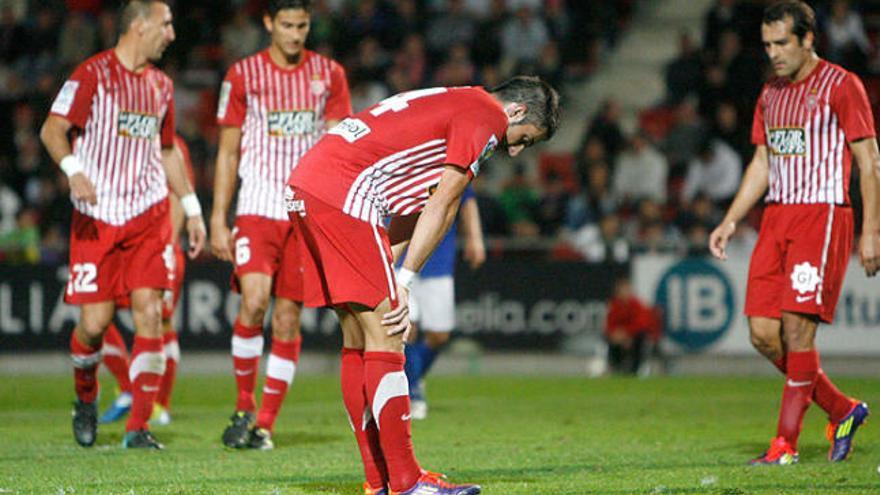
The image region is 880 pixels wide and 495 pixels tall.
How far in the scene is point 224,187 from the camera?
902 centimetres

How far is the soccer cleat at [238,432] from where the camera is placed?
8.67 meters

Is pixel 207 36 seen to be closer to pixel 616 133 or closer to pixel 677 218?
pixel 616 133

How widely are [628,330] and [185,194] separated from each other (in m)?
7.68

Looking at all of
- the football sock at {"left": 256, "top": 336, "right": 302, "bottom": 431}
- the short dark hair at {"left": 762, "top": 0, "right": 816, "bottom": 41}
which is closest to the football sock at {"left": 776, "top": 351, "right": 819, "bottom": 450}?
the short dark hair at {"left": 762, "top": 0, "right": 816, "bottom": 41}

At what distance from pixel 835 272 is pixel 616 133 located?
11317 millimetres

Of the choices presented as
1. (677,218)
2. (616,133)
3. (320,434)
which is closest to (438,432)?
(320,434)

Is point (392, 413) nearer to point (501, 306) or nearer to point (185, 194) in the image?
point (185, 194)

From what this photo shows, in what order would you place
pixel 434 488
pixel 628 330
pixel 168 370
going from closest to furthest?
pixel 434 488
pixel 168 370
pixel 628 330

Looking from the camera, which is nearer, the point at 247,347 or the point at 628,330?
the point at 247,347

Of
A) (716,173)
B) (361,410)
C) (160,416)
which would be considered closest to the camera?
(361,410)

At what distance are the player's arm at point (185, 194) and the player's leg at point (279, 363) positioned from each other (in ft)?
2.10

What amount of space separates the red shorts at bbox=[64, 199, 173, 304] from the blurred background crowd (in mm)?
7717

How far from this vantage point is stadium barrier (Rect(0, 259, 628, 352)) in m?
16.0

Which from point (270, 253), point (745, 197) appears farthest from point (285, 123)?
point (745, 197)
